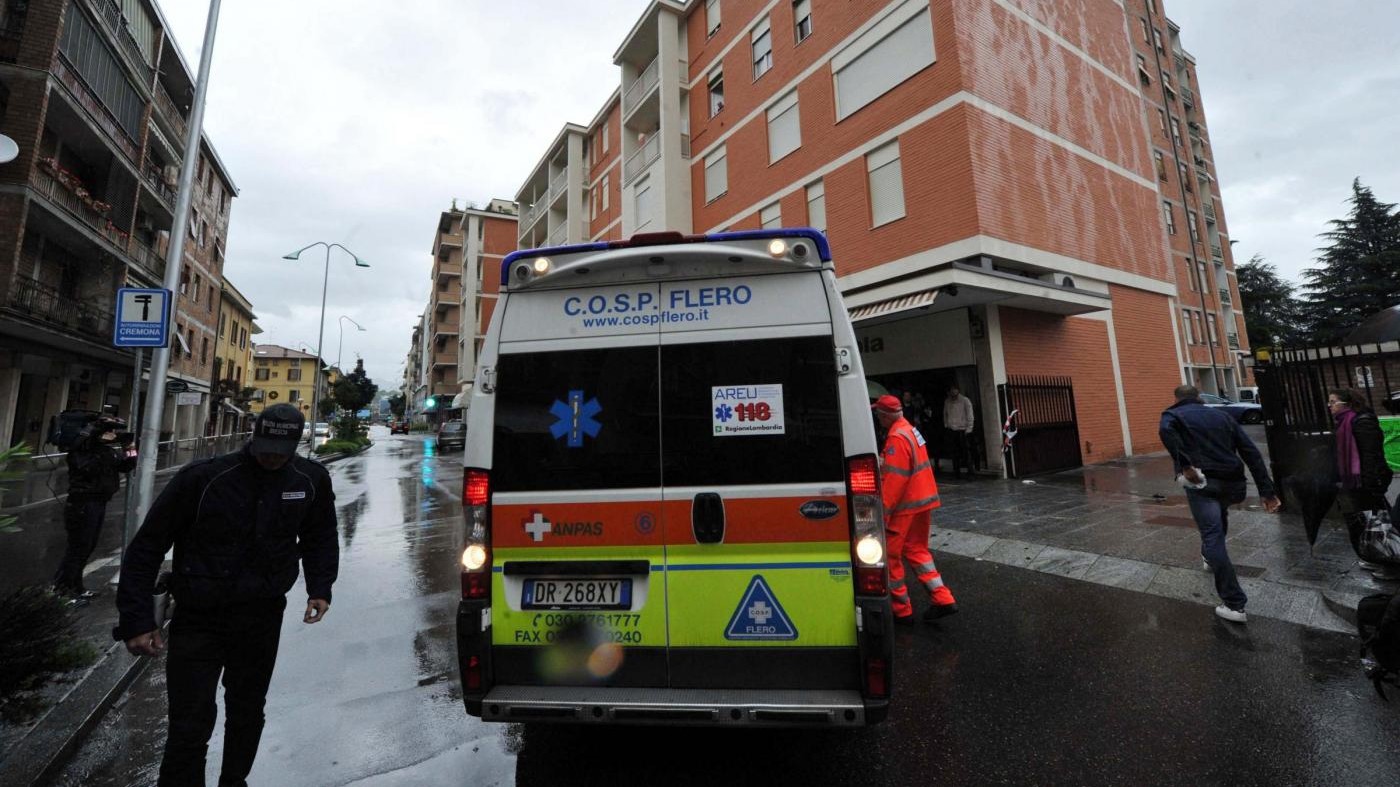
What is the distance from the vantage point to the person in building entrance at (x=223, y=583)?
2342mm

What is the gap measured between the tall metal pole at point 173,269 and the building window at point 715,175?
47.6 ft

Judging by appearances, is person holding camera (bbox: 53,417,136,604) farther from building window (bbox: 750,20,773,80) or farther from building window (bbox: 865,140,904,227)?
building window (bbox: 750,20,773,80)

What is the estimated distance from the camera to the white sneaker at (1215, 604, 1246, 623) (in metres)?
4.25

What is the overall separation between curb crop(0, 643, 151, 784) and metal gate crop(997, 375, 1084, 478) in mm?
12945

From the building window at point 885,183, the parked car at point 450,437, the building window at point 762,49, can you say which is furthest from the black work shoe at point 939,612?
the parked car at point 450,437

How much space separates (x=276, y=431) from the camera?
2.58 m

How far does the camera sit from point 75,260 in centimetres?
2095

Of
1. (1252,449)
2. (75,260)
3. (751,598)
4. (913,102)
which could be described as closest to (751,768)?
(751,598)

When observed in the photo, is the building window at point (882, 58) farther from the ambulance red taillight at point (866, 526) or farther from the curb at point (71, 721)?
the curb at point (71, 721)

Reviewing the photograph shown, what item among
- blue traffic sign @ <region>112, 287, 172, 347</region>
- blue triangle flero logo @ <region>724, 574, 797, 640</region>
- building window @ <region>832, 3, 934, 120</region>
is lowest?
blue triangle flero logo @ <region>724, 574, 797, 640</region>

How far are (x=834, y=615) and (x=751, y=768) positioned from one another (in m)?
0.86

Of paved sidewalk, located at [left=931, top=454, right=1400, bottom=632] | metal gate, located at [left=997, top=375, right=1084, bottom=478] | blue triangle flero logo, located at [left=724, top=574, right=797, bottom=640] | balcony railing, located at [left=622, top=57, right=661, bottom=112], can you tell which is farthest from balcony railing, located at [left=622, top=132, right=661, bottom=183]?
blue triangle flero logo, located at [left=724, top=574, right=797, bottom=640]

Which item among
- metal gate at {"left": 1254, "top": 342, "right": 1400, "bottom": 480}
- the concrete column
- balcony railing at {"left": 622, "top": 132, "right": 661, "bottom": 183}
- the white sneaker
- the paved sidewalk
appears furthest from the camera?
balcony railing at {"left": 622, "top": 132, "right": 661, "bottom": 183}

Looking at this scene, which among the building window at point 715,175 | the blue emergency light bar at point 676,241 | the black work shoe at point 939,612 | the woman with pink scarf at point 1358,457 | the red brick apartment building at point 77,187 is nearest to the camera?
the blue emergency light bar at point 676,241
